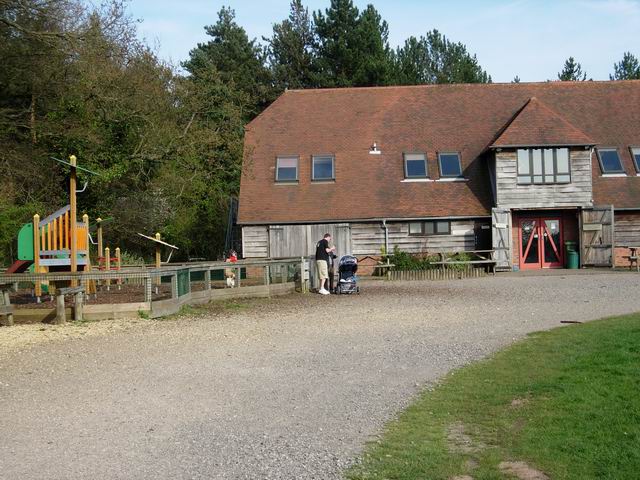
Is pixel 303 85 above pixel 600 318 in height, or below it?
above

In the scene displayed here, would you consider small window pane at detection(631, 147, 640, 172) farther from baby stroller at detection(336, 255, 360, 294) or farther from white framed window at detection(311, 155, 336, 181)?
baby stroller at detection(336, 255, 360, 294)

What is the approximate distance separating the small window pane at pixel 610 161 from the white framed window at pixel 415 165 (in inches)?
295

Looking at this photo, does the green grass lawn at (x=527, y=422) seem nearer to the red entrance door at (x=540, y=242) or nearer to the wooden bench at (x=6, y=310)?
the wooden bench at (x=6, y=310)

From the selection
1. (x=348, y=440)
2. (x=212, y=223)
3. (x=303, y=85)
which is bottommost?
(x=348, y=440)

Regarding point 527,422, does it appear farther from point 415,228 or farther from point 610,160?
point 610,160

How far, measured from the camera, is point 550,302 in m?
19.4

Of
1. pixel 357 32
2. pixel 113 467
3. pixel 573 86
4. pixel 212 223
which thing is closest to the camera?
pixel 113 467

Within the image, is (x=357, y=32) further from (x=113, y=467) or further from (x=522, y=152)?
(x=113, y=467)

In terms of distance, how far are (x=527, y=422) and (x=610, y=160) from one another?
2861cm

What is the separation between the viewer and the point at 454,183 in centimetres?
3356

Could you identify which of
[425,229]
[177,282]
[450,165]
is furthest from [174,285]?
[450,165]

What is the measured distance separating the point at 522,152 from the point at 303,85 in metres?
A: 29.1

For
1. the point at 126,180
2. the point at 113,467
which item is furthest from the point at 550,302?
the point at 126,180

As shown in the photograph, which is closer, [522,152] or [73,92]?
[73,92]
